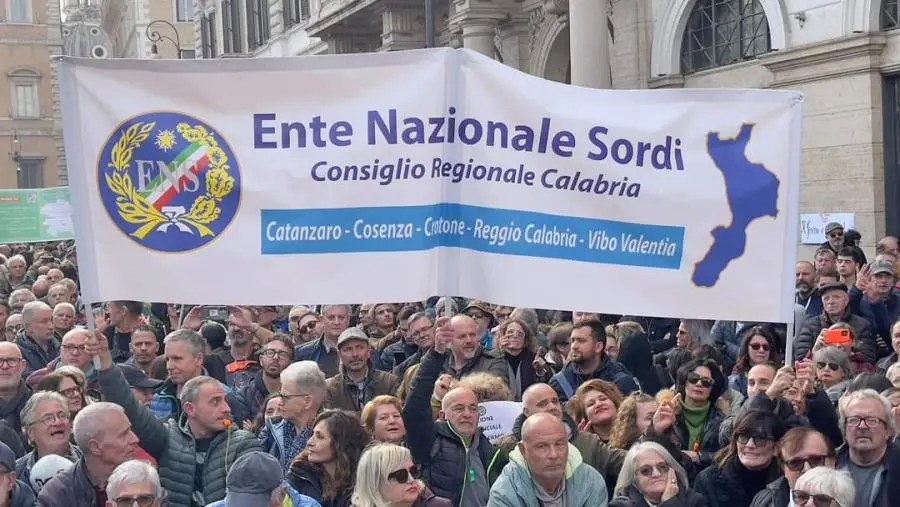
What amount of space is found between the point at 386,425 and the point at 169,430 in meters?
1.00

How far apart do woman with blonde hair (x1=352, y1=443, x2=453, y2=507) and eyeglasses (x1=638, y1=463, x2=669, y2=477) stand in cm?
100

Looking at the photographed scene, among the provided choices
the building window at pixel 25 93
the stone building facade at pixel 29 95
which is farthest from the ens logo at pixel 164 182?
the building window at pixel 25 93

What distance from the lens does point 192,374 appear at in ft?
24.0

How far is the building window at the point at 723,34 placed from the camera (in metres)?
17.5

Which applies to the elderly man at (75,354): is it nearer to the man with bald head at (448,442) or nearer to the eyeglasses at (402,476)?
the man with bald head at (448,442)

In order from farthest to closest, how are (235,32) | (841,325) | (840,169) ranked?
(235,32)
(840,169)
(841,325)

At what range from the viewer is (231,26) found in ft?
147

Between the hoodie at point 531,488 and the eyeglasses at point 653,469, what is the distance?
199 mm

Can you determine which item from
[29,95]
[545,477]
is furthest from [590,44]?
[29,95]

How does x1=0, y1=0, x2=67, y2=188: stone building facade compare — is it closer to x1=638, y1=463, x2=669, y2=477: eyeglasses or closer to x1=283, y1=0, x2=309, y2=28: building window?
x1=283, y1=0, x2=309, y2=28: building window

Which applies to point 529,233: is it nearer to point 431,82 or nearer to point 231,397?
point 431,82

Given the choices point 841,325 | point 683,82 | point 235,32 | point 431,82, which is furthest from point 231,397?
point 235,32

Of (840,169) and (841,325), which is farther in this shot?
(840,169)

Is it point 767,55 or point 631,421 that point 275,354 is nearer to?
point 631,421
